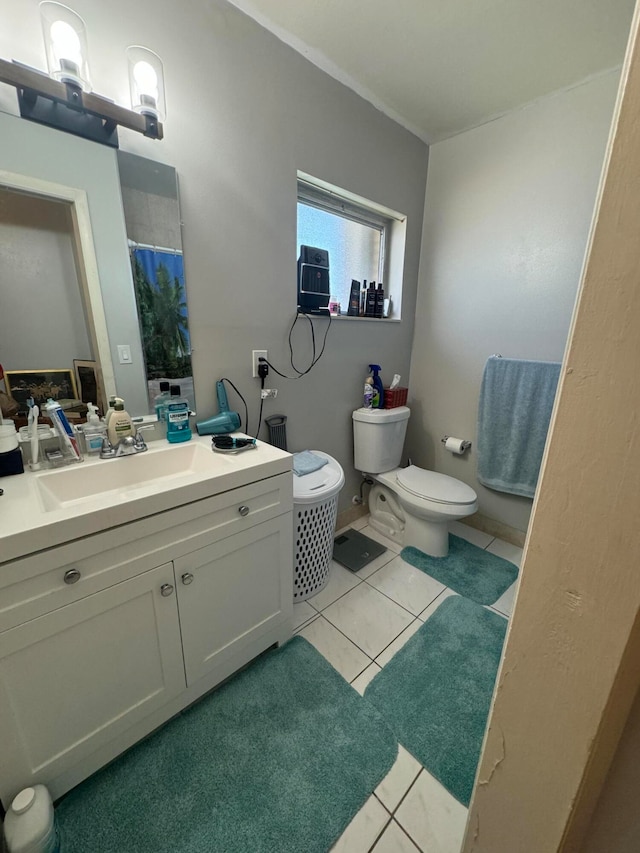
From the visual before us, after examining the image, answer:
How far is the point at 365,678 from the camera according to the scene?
1242mm

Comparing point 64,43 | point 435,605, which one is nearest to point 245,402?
point 64,43

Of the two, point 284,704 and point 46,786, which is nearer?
point 46,786

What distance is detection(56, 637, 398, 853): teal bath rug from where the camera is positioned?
0.85m

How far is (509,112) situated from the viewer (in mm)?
1681

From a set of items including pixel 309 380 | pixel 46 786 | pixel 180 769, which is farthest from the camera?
pixel 309 380

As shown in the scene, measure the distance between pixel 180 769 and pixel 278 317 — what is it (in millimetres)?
1670

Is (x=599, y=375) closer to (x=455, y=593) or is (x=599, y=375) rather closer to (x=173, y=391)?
(x=173, y=391)

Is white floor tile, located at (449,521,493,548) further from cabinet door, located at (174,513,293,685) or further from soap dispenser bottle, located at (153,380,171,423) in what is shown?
soap dispenser bottle, located at (153,380,171,423)

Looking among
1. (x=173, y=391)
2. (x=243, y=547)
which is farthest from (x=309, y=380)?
(x=243, y=547)

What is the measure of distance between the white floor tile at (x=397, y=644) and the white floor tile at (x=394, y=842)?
45cm

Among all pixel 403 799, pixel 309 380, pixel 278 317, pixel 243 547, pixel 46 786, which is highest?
pixel 278 317

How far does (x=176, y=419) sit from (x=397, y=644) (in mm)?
1302

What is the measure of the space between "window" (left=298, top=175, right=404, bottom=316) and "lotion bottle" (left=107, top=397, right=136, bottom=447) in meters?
1.24

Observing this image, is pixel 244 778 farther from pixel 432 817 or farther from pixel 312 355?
pixel 312 355
